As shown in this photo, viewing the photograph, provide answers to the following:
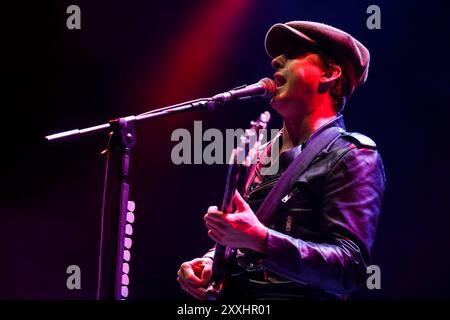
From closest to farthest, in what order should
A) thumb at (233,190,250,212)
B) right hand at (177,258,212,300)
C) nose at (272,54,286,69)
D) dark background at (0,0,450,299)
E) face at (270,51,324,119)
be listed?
thumb at (233,190,250,212) → right hand at (177,258,212,300) → face at (270,51,324,119) → nose at (272,54,286,69) → dark background at (0,0,450,299)

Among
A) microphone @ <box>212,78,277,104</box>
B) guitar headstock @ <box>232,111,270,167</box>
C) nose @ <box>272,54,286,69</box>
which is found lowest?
guitar headstock @ <box>232,111,270,167</box>

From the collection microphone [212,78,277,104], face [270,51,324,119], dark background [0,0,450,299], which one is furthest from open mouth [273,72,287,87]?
dark background [0,0,450,299]

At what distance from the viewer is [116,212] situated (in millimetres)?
2234

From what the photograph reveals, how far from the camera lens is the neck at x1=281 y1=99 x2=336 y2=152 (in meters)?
2.79

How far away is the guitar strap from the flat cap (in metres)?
0.44

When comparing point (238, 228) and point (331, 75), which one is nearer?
point (238, 228)

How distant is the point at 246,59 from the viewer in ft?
15.0

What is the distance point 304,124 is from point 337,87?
11.2 inches

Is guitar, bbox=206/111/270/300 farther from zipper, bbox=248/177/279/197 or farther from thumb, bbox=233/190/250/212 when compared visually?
zipper, bbox=248/177/279/197

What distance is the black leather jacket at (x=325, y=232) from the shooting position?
2143mm

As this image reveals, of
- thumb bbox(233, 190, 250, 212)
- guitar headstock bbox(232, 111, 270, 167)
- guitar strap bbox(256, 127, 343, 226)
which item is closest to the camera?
guitar headstock bbox(232, 111, 270, 167)

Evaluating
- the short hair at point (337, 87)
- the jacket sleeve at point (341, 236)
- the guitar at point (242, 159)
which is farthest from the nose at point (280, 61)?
the guitar at point (242, 159)

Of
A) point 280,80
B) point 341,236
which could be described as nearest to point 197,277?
point 341,236

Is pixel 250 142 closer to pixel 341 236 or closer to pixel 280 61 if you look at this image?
pixel 341 236
